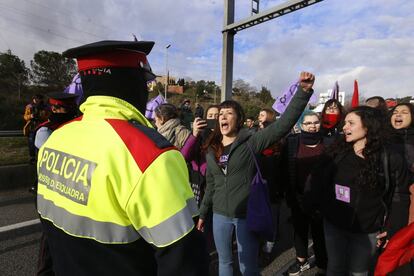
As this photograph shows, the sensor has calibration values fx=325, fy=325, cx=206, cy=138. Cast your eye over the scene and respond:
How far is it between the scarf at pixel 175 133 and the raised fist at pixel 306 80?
1.73 metres

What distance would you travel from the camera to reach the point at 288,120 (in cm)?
245

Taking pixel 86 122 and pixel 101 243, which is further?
pixel 86 122

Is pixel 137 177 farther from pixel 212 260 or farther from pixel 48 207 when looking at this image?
pixel 212 260

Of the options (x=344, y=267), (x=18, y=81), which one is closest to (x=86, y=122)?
(x=344, y=267)

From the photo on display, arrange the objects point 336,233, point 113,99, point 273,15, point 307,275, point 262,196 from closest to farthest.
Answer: point 113,99
point 262,196
point 336,233
point 307,275
point 273,15

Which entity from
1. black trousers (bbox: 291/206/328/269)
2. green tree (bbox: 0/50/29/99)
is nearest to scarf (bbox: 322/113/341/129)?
black trousers (bbox: 291/206/328/269)

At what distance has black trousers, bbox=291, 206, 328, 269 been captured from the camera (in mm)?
3645

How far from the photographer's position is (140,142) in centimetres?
102

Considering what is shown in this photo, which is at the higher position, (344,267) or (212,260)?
(344,267)

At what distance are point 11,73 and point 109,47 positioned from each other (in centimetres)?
3371

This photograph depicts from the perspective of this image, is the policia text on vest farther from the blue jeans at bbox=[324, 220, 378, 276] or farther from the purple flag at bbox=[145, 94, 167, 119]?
the purple flag at bbox=[145, 94, 167, 119]

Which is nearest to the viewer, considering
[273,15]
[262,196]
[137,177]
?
[137,177]

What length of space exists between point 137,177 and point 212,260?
319cm

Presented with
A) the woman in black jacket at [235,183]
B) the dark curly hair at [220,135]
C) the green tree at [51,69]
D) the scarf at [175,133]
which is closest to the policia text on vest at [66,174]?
the woman in black jacket at [235,183]
